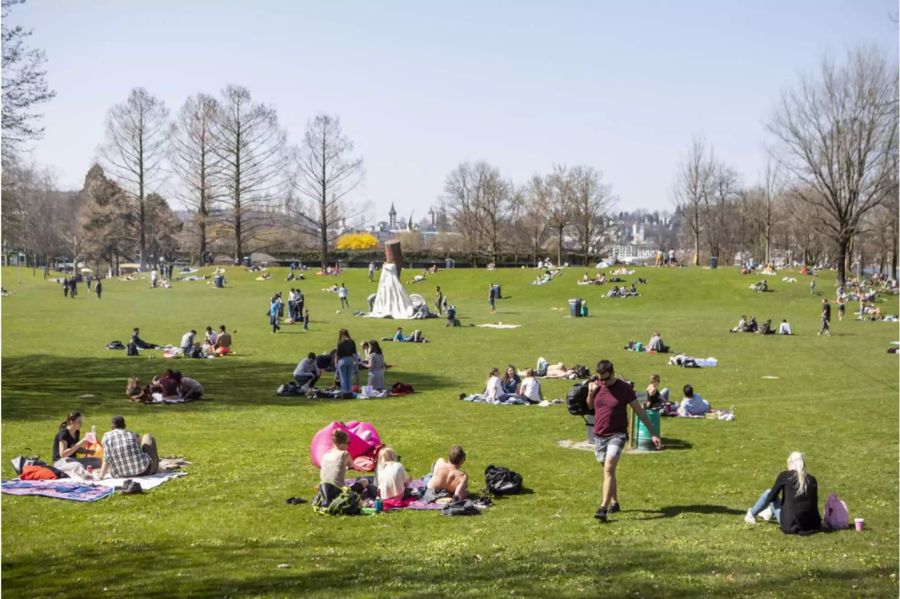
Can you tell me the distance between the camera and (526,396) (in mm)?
23391

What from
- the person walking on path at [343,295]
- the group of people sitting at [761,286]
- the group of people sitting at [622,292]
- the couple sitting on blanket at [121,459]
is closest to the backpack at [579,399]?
the couple sitting on blanket at [121,459]

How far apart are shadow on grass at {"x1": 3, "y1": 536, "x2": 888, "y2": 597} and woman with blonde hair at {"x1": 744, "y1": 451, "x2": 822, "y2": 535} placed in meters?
1.55

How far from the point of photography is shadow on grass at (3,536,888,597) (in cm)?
930

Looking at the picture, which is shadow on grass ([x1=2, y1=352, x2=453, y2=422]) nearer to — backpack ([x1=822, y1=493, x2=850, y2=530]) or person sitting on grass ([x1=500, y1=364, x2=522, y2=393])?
person sitting on grass ([x1=500, y1=364, x2=522, y2=393])

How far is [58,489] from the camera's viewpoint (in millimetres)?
13695

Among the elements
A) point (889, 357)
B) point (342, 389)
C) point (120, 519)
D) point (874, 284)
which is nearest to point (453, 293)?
point (874, 284)

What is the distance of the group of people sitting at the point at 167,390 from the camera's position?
893 inches

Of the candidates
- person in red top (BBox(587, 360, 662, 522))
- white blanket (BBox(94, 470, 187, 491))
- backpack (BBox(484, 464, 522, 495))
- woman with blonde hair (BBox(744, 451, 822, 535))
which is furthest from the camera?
white blanket (BBox(94, 470, 187, 491))

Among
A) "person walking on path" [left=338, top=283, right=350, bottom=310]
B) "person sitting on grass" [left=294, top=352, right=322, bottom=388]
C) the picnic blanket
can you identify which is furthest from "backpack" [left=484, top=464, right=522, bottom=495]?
"person walking on path" [left=338, top=283, right=350, bottom=310]

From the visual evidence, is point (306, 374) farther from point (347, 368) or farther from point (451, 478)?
point (451, 478)

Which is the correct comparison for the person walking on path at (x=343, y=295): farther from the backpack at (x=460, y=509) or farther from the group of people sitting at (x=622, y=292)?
the backpack at (x=460, y=509)

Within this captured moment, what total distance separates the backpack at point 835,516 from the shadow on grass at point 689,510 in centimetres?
116

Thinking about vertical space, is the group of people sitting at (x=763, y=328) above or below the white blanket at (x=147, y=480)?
above

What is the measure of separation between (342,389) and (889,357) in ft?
67.6
